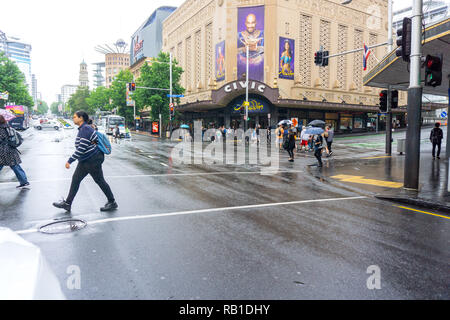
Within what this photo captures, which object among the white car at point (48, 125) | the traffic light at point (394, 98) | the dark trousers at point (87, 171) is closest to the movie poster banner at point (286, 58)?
the traffic light at point (394, 98)

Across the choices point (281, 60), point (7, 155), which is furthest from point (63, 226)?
point (281, 60)

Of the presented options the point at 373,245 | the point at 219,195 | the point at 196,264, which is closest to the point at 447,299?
the point at 373,245

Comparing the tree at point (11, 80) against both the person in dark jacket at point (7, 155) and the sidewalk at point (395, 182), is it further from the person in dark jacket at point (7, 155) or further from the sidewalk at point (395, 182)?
the sidewalk at point (395, 182)

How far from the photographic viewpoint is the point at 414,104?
855 cm

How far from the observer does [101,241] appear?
4840 millimetres

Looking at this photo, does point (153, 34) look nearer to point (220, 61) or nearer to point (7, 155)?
point (220, 61)

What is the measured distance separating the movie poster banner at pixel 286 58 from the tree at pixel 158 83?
14.1 m

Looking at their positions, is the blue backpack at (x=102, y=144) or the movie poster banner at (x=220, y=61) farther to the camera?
the movie poster banner at (x=220, y=61)

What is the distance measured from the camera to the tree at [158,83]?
42.2 meters

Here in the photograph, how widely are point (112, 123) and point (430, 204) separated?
4950 cm

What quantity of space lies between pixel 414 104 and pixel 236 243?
6591 mm

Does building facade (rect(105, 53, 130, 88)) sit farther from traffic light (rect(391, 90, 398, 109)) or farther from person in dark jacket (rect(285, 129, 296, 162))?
traffic light (rect(391, 90, 398, 109))

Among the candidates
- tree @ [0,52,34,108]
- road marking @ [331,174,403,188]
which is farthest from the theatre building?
tree @ [0,52,34,108]

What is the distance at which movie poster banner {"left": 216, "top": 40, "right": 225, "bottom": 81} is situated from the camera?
37.8 m
